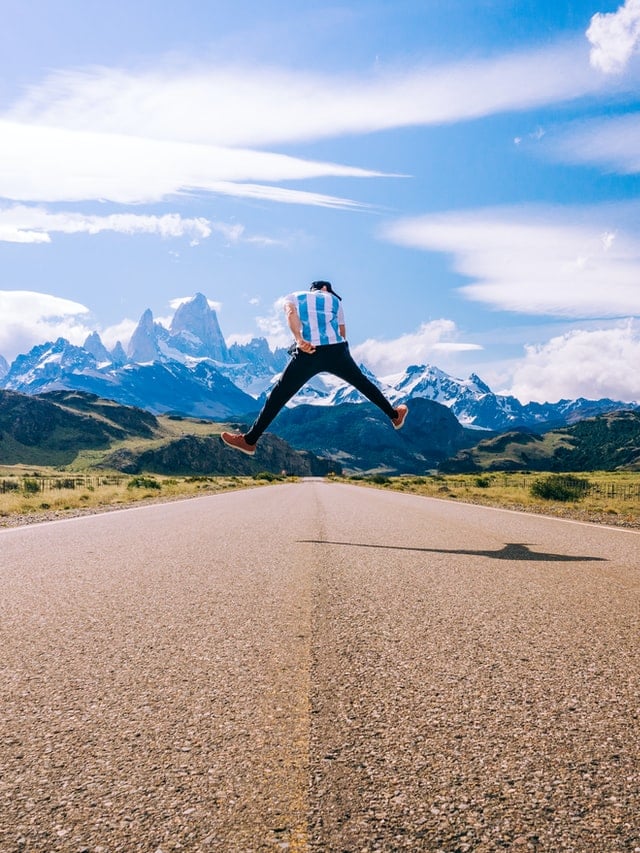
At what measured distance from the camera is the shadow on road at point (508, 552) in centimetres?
722

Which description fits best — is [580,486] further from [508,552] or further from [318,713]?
[318,713]

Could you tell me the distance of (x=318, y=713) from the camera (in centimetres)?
262

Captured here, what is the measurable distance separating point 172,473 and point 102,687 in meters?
187

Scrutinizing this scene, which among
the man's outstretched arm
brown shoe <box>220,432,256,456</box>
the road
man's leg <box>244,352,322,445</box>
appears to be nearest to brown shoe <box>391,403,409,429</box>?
man's leg <box>244,352,322,445</box>

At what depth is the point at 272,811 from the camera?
1.88 metres

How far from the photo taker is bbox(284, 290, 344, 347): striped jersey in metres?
10.6

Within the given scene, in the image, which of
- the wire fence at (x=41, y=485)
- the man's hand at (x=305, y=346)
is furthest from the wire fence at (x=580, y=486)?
the wire fence at (x=41, y=485)

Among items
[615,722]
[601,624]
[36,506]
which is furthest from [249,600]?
[36,506]

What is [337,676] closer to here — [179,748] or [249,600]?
[179,748]

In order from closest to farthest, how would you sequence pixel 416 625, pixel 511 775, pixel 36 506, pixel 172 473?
pixel 511 775 → pixel 416 625 → pixel 36 506 → pixel 172 473

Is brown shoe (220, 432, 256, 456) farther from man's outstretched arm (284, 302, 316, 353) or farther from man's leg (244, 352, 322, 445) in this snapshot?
man's outstretched arm (284, 302, 316, 353)

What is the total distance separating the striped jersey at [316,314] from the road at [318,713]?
554 cm

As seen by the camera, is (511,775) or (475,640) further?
(475,640)

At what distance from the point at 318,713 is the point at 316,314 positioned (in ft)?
28.1
